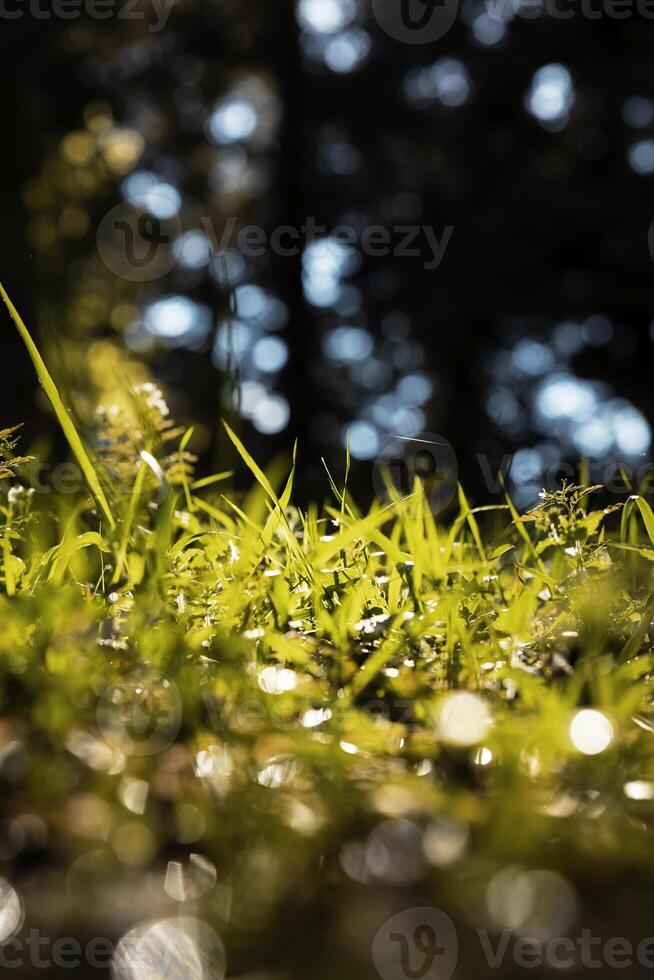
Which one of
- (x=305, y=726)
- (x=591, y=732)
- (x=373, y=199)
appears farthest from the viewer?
(x=373, y=199)

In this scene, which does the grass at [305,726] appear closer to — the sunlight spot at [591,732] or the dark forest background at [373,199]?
the sunlight spot at [591,732]

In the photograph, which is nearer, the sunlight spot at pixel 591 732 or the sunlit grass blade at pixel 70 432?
the sunlight spot at pixel 591 732

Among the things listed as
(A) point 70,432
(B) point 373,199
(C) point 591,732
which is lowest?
(B) point 373,199

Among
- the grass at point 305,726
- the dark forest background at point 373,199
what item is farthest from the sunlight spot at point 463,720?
the dark forest background at point 373,199

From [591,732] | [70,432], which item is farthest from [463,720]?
[70,432]

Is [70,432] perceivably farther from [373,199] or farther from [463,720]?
[373,199]

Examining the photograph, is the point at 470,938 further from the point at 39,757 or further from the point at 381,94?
the point at 381,94

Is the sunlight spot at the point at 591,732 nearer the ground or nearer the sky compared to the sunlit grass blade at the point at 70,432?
nearer the ground

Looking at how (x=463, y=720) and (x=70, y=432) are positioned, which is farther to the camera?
(x=70, y=432)
